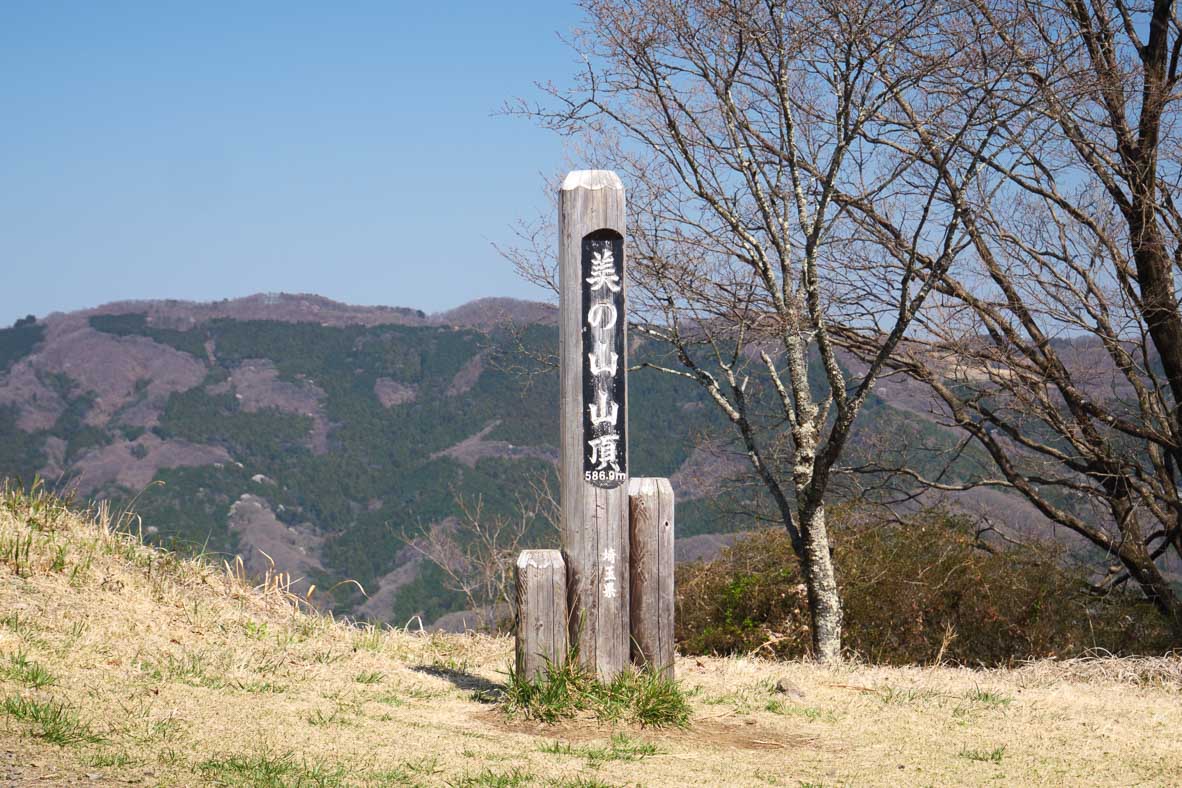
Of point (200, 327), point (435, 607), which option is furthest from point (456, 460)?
point (200, 327)

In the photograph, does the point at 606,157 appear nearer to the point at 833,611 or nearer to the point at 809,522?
the point at 809,522

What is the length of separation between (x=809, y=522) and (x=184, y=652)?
5.51 meters

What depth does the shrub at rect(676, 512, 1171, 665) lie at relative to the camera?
12320mm

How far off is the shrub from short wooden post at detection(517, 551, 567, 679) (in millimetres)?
6651

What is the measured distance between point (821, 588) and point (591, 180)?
5.34m

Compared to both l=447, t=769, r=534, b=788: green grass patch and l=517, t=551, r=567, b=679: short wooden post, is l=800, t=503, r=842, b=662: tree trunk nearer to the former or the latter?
l=517, t=551, r=567, b=679: short wooden post

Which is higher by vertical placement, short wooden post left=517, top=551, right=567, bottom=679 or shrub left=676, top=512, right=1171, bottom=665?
short wooden post left=517, top=551, right=567, bottom=679

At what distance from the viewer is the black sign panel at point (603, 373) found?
19.0 ft

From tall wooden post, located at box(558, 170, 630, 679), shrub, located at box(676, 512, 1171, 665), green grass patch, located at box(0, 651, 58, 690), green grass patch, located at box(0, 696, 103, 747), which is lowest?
shrub, located at box(676, 512, 1171, 665)

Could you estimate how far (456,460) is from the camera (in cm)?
5381

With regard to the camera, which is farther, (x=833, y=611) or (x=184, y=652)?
(x=833, y=611)

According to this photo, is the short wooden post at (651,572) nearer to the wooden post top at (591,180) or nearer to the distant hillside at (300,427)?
the wooden post top at (591,180)

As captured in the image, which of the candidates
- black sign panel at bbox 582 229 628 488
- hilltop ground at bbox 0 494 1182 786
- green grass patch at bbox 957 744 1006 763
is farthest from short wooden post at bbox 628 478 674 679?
green grass patch at bbox 957 744 1006 763

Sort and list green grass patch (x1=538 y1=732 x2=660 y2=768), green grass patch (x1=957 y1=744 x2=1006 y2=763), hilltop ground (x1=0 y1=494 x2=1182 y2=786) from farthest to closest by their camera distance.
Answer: green grass patch (x1=957 y1=744 x2=1006 y2=763), green grass patch (x1=538 y1=732 x2=660 y2=768), hilltop ground (x1=0 y1=494 x2=1182 y2=786)
